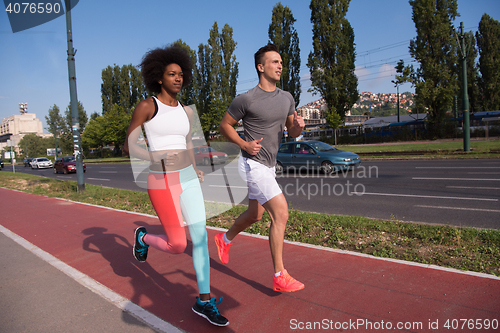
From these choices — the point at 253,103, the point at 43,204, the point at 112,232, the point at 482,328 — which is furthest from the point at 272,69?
the point at 43,204

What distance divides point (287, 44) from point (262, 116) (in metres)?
38.3

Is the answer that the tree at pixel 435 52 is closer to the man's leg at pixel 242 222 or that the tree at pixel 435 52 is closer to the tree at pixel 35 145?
the man's leg at pixel 242 222

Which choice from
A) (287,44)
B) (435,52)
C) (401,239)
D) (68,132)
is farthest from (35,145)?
(401,239)

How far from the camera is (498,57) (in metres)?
43.0

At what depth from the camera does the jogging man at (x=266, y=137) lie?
3010 millimetres

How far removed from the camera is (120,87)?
55.9 metres

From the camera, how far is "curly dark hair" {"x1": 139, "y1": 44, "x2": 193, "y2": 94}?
296 centimetres

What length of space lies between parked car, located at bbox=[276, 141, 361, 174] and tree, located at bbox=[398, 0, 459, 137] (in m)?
22.4

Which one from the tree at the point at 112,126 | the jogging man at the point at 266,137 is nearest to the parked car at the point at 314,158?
the jogging man at the point at 266,137

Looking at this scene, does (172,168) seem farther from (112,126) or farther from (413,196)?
(112,126)

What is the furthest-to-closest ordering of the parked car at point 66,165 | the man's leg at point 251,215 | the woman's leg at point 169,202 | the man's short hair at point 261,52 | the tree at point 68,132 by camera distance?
the tree at point 68,132 < the parked car at point 66,165 < the man's leg at point 251,215 < the man's short hair at point 261,52 < the woman's leg at point 169,202

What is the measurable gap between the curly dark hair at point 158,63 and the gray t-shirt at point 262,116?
A: 643mm

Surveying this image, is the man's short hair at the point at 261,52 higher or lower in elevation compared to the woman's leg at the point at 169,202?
higher

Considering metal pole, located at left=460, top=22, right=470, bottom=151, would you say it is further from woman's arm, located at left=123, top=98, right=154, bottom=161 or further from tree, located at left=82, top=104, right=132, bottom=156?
tree, located at left=82, top=104, right=132, bottom=156
